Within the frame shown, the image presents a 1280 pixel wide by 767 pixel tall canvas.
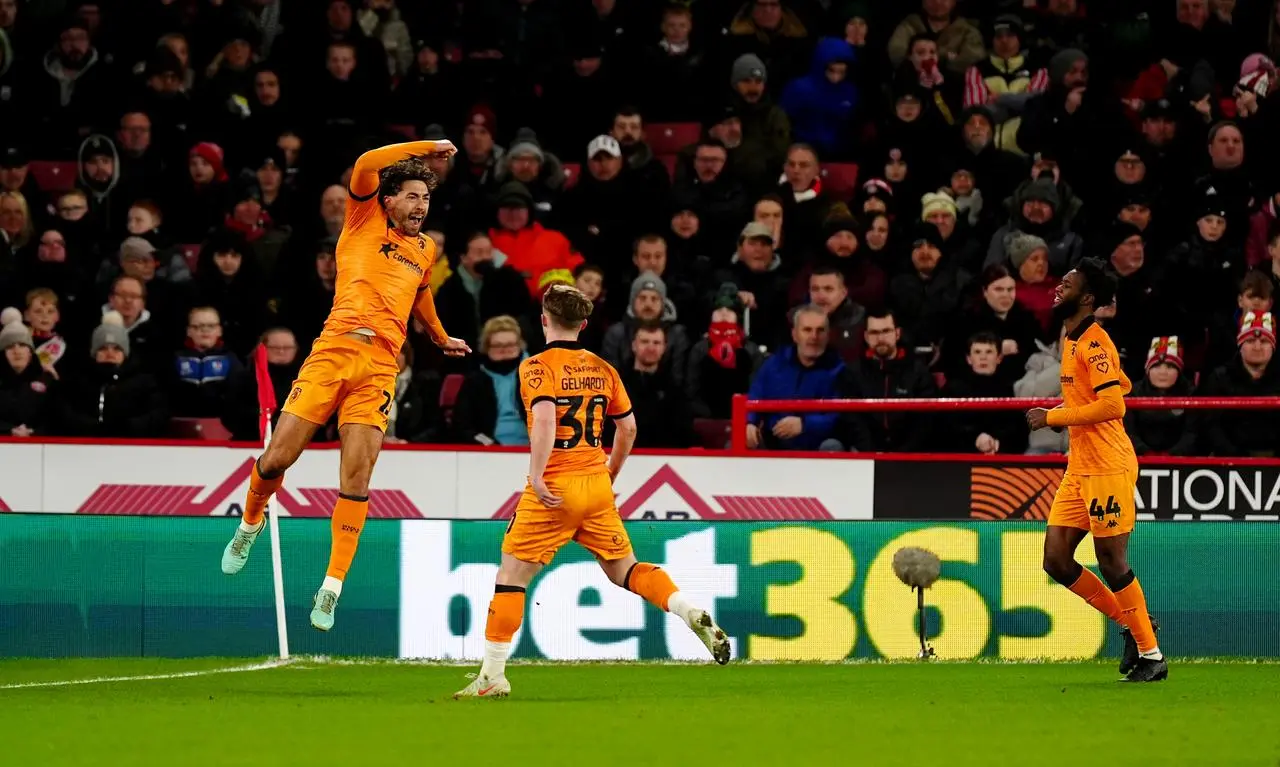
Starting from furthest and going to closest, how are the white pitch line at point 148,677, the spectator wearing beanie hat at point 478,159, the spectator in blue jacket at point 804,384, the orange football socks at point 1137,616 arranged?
the spectator wearing beanie hat at point 478,159, the spectator in blue jacket at point 804,384, the white pitch line at point 148,677, the orange football socks at point 1137,616

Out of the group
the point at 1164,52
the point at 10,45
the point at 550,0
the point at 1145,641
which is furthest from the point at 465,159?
the point at 1145,641

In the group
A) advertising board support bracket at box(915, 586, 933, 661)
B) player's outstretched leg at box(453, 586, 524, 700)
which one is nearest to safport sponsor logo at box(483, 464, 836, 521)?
advertising board support bracket at box(915, 586, 933, 661)

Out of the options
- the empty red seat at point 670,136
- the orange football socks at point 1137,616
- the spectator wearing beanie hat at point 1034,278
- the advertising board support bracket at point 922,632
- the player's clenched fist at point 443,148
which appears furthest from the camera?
the empty red seat at point 670,136

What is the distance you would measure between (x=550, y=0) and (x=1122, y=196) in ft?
21.4

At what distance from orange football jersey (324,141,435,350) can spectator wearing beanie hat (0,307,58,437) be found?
5952mm

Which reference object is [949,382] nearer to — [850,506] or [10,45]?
[850,506]

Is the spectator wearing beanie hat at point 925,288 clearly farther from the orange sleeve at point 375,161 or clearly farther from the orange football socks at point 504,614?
the orange football socks at point 504,614

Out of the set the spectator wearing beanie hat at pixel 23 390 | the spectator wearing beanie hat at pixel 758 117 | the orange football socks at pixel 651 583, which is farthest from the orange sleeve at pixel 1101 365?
the spectator wearing beanie hat at pixel 23 390

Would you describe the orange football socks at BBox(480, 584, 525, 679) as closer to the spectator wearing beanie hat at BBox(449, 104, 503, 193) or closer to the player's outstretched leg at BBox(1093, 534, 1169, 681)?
the player's outstretched leg at BBox(1093, 534, 1169, 681)

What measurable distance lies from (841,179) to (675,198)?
78.3 inches

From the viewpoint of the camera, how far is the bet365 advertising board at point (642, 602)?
1371 centimetres

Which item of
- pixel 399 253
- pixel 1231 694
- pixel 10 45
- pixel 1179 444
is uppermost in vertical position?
pixel 10 45

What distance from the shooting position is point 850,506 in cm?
1568

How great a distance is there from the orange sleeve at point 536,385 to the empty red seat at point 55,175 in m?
11.7
